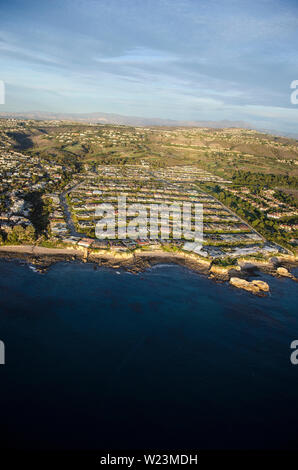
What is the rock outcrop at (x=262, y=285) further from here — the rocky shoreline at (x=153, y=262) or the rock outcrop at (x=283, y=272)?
the rock outcrop at (x=283, y=272)

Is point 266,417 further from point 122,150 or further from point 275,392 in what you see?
point 122,150

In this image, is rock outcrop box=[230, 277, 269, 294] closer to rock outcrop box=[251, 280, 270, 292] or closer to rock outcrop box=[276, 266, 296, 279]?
rock outcrop box=[251, 280, 270, 292]

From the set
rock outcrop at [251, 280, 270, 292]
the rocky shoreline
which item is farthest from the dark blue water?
the rocky shoreline

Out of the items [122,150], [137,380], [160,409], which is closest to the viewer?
[160,409]

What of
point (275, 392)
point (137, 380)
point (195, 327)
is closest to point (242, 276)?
point (195, 327)

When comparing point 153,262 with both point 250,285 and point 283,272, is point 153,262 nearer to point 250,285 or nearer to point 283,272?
point 250,285

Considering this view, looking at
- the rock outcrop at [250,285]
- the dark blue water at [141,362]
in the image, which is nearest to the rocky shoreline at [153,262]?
the rock outcrop at [250,285]
